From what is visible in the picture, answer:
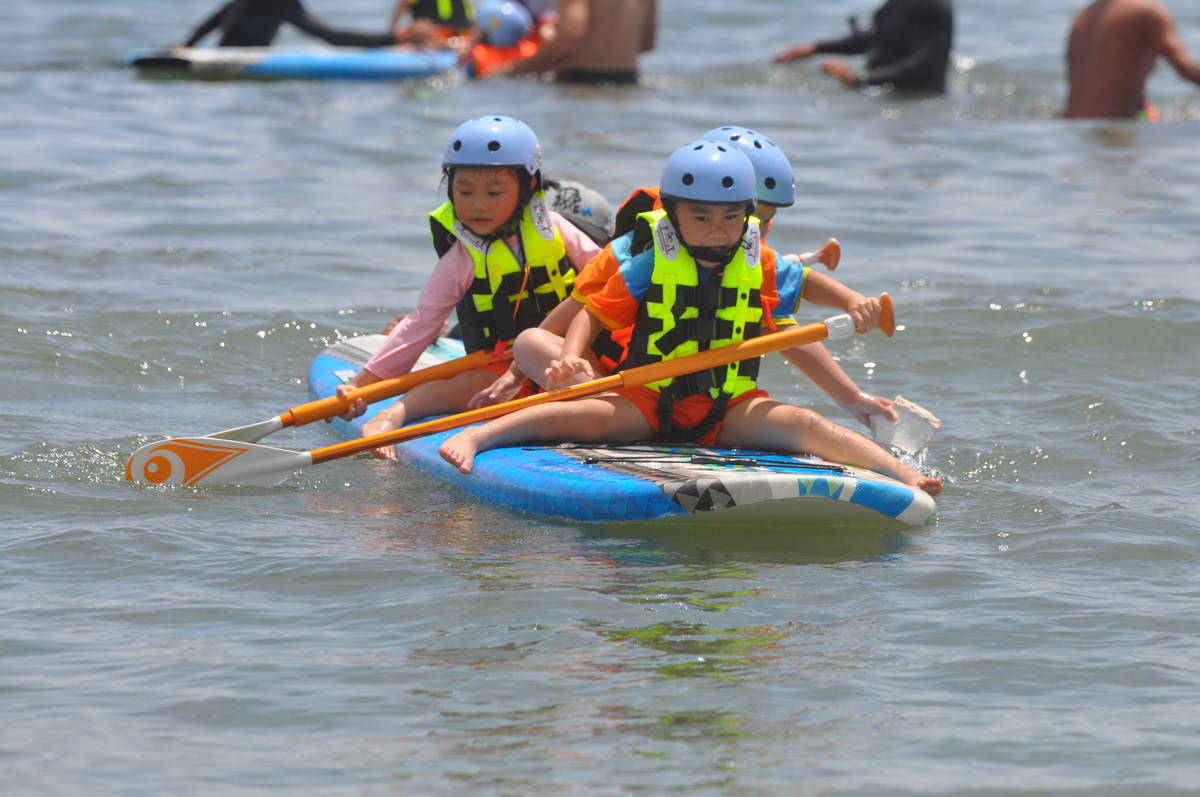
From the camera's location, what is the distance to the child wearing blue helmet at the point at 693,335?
19.0ft

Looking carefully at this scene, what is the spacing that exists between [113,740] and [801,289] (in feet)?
10.4

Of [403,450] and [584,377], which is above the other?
[584,377]

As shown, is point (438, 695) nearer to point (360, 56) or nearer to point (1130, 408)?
point (1130, 408)

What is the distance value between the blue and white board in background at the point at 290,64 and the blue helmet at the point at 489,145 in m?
11.7

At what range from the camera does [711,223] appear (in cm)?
582

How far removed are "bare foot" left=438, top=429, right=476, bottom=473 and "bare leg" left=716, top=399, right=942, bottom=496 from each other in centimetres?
87

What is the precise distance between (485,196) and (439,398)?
0.84m

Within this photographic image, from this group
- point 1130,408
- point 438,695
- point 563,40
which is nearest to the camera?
point 438,695

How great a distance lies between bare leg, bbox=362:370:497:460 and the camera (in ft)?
22.2

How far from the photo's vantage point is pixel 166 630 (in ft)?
15.5

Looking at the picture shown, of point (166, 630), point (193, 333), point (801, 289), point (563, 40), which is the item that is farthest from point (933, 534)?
point (563, 40)

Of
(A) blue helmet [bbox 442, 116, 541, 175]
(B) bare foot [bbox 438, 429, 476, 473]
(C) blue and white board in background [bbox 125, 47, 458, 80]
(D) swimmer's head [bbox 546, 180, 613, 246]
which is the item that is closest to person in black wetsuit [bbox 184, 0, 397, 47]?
(C) blue and white board in background [bbox 125, 47, 458, 80]

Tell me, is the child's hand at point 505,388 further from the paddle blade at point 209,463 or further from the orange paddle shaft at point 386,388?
the paddle blade at point 209,463

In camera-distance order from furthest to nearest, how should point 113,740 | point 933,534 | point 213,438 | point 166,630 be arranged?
point 213,438, point 933,534, point 166,630, point 113,740
